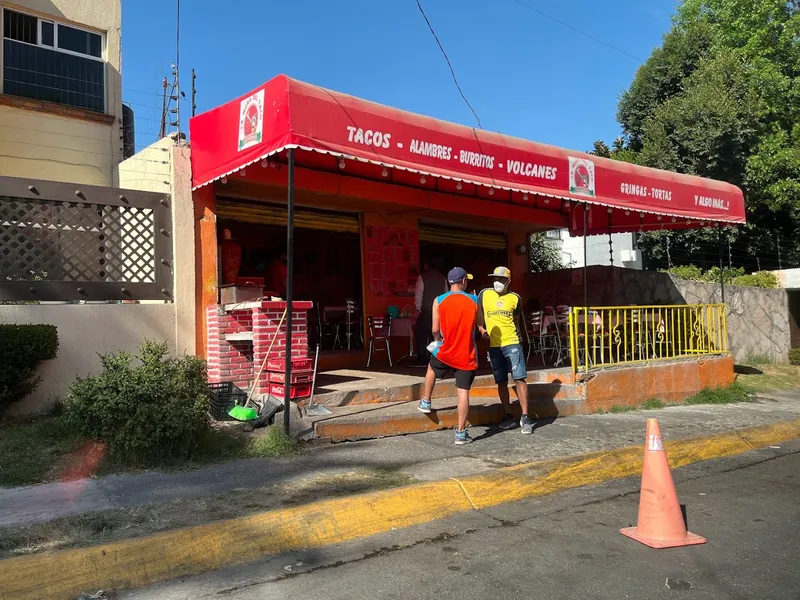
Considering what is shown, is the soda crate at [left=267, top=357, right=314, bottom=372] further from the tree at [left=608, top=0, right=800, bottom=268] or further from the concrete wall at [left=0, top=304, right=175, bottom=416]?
the tree at [left=608, top=0, right=800, bottom=268]

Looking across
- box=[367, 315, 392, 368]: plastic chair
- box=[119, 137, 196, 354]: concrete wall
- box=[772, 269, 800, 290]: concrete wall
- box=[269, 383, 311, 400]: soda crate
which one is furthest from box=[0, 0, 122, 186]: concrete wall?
box=[772, 269, 800, 290]: concrete wall

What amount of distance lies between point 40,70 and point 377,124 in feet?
22.6

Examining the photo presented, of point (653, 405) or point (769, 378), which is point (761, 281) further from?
point (653, 405)

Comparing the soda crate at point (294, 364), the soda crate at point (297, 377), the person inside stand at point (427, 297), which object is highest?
the person inside stand at point (427, 297)

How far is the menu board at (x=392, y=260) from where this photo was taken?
432 inches

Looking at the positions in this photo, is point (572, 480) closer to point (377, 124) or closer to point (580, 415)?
point (580, 415)

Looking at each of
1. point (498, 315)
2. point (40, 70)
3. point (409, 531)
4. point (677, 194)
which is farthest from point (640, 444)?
point (40, 70)

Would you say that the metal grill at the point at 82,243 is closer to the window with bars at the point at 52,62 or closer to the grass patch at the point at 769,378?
the window with bars at the point at 52,62

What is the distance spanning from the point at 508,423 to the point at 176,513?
4.29m

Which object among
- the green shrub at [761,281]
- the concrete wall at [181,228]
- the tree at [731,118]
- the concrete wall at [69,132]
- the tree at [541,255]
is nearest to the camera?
the concrete wall at [181,228]

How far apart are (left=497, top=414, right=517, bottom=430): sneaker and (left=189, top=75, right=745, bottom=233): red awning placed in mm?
2722

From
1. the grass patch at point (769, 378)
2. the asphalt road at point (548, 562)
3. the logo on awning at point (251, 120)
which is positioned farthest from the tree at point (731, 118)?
the asphalt road at point (548, 562)

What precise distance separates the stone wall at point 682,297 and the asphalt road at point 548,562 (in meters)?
8.13

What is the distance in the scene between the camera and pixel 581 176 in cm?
914
